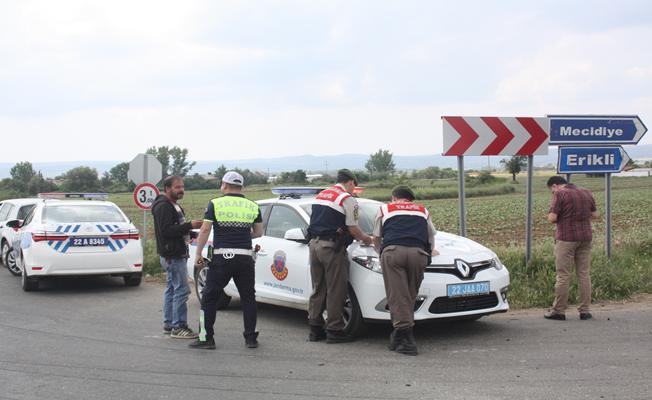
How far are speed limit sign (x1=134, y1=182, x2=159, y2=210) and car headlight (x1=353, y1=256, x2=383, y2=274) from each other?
8424mm

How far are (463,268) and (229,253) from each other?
244 centimetres

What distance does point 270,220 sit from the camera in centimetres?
942

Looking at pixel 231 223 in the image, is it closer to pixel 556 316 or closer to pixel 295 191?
pixel 295 191

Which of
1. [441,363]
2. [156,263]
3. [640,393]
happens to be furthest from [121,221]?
[640,393]

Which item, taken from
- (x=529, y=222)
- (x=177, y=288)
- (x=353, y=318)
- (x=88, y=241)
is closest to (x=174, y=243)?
(x=177, y=288)

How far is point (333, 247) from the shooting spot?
7.74 meters

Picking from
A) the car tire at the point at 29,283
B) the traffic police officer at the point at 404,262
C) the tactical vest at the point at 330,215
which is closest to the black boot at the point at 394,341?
the traffic police officer at the point at 404,262

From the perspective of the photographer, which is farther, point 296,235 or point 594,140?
point 594,140

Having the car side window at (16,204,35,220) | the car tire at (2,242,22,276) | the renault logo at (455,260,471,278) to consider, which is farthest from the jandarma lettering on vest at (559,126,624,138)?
the car side window at (16,204,35,220)

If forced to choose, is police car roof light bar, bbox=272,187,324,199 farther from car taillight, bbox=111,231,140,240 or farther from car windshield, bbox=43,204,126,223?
car windshield, bbox=43,204,126,223

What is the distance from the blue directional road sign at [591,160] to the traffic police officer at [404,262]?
4.51 m

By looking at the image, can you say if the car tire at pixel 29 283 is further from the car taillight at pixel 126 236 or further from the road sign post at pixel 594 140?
the road sign post at pixel 594 140

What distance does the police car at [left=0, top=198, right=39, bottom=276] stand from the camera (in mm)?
14477

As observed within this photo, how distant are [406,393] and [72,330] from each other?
4.71 m
